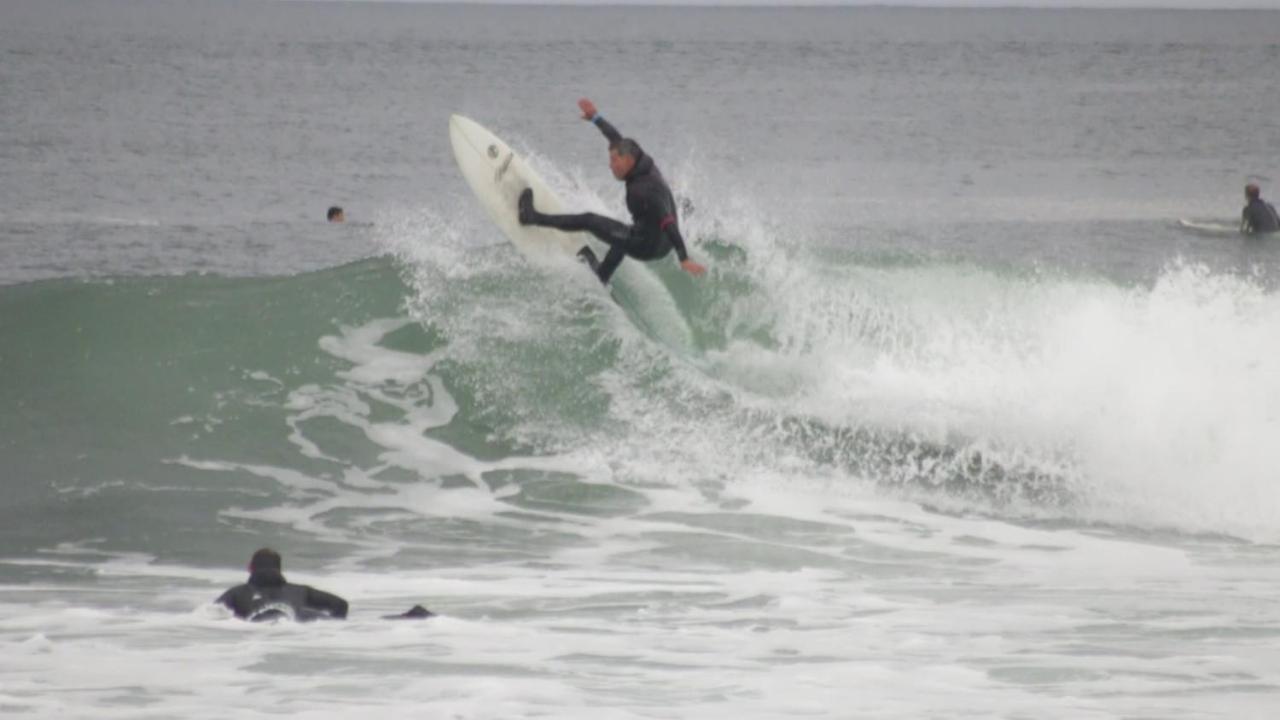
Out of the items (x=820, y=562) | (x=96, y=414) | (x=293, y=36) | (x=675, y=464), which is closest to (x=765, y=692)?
(x=820, y=562)

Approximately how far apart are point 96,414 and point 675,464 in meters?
4.60

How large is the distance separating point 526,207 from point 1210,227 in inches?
829

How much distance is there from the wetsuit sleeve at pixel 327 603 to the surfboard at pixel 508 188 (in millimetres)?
6100

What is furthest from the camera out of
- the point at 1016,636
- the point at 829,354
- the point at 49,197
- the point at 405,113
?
the point at 405,113

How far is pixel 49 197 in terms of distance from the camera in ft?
118

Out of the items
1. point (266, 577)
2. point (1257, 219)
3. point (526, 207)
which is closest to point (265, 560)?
point (266, 577)

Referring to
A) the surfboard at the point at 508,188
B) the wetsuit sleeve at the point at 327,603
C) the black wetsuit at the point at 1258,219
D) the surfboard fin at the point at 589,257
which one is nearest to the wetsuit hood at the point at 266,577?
the wetsuit sleeve at the point at 327,603

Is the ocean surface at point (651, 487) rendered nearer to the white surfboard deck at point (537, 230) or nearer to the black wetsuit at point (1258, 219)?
the white surfboard deck at point (537, 230)

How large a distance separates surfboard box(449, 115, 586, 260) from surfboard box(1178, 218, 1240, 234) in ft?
65.1

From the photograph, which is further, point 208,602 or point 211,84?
point 211,84

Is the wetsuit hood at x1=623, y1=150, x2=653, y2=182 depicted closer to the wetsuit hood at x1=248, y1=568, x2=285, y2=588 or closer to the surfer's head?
the surfer's head

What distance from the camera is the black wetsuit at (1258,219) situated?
31078 mm

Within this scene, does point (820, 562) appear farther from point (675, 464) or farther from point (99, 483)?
point (99, 483)

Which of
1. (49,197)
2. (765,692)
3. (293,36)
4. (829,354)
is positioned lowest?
(765,692)
